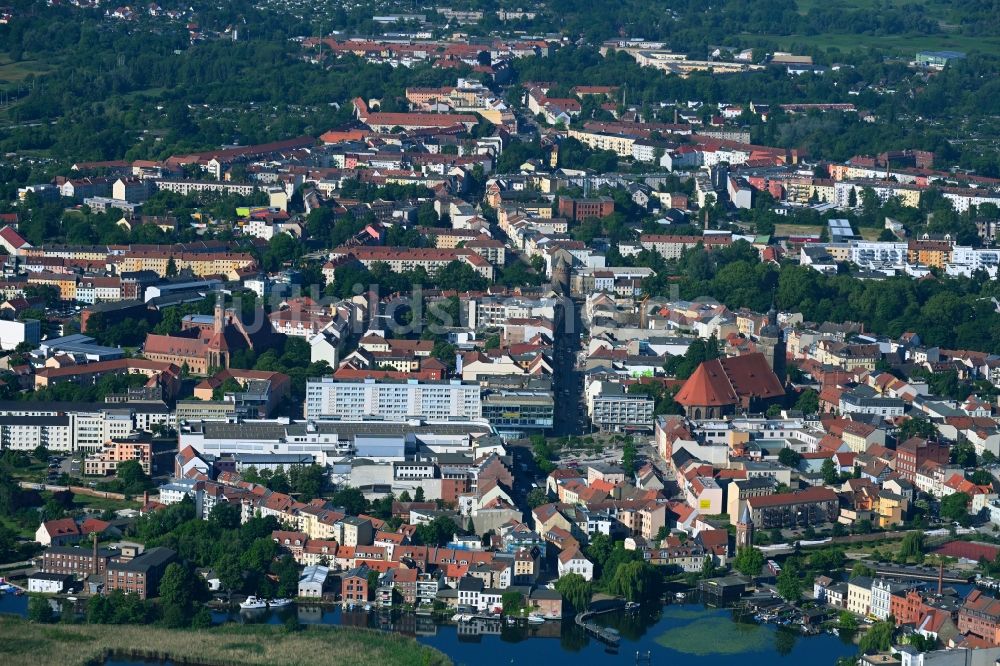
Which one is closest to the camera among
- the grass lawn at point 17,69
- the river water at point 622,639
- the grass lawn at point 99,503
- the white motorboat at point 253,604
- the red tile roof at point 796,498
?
the river water at point 622,639

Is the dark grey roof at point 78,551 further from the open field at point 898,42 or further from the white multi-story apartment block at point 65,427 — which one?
the open field at point 898,42

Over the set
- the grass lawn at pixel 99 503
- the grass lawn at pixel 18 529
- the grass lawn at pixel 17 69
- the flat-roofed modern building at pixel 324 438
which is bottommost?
the grass lawn at pixel 18 529

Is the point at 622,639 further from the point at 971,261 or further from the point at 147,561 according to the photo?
the point at 971,261

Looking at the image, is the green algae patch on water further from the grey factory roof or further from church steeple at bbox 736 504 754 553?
the grey factory roof

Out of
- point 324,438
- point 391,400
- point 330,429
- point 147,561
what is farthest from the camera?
point 391,400

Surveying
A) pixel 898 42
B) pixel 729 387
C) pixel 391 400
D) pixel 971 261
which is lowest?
pixel 391 400

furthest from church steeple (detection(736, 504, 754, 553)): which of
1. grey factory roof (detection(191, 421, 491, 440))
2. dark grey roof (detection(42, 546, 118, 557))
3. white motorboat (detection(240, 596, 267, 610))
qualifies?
dark grey roof (detection(42, 546, 118, 557))

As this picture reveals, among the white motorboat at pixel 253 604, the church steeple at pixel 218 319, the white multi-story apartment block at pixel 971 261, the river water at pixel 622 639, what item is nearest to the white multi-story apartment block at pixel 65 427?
the church steeple at pixel 218 319

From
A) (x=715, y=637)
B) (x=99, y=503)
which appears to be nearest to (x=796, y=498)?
(x=715, y=637)

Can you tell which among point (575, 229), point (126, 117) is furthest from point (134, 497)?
point (126, 117)
